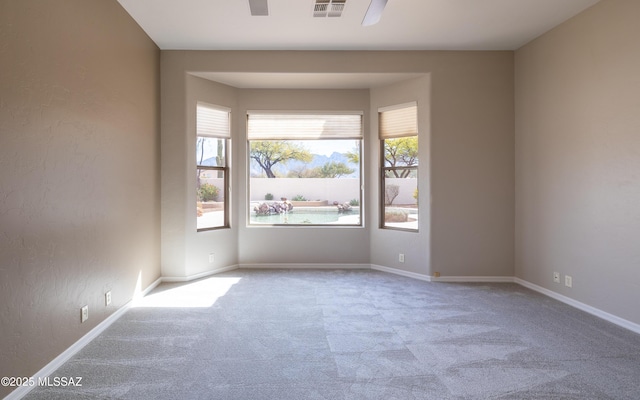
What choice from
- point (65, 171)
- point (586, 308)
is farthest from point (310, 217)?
point (586, 308)

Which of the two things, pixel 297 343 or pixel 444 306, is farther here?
pixel 444 306

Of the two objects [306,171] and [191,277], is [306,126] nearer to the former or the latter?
[306,171]

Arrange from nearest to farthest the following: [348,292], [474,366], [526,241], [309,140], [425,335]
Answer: [474,366]
[425,335]
[348,292]
[526,241]
[309,140]

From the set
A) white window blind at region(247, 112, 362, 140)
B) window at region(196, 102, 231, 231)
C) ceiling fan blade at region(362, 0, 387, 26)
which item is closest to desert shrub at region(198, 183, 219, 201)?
window at region(196, 102, 231, 231)

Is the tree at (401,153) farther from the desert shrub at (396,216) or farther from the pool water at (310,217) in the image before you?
the pool water at (310,217)

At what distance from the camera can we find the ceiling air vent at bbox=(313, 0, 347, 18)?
11.4ft

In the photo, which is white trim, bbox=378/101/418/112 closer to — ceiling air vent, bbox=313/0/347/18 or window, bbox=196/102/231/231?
ceiling air vent, bbox=313/0/347/18

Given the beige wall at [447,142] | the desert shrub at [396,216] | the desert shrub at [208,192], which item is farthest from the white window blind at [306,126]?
the desert shrub at [396,216]

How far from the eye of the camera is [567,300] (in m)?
3.83

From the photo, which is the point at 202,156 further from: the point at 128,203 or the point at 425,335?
the point at 425,335

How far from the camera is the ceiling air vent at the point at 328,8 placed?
11.4 ft

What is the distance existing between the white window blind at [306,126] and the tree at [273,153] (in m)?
0.10

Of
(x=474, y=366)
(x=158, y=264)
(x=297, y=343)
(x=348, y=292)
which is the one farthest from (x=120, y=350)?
(x=474, y=366)

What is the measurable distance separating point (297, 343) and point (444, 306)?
1.75 m
